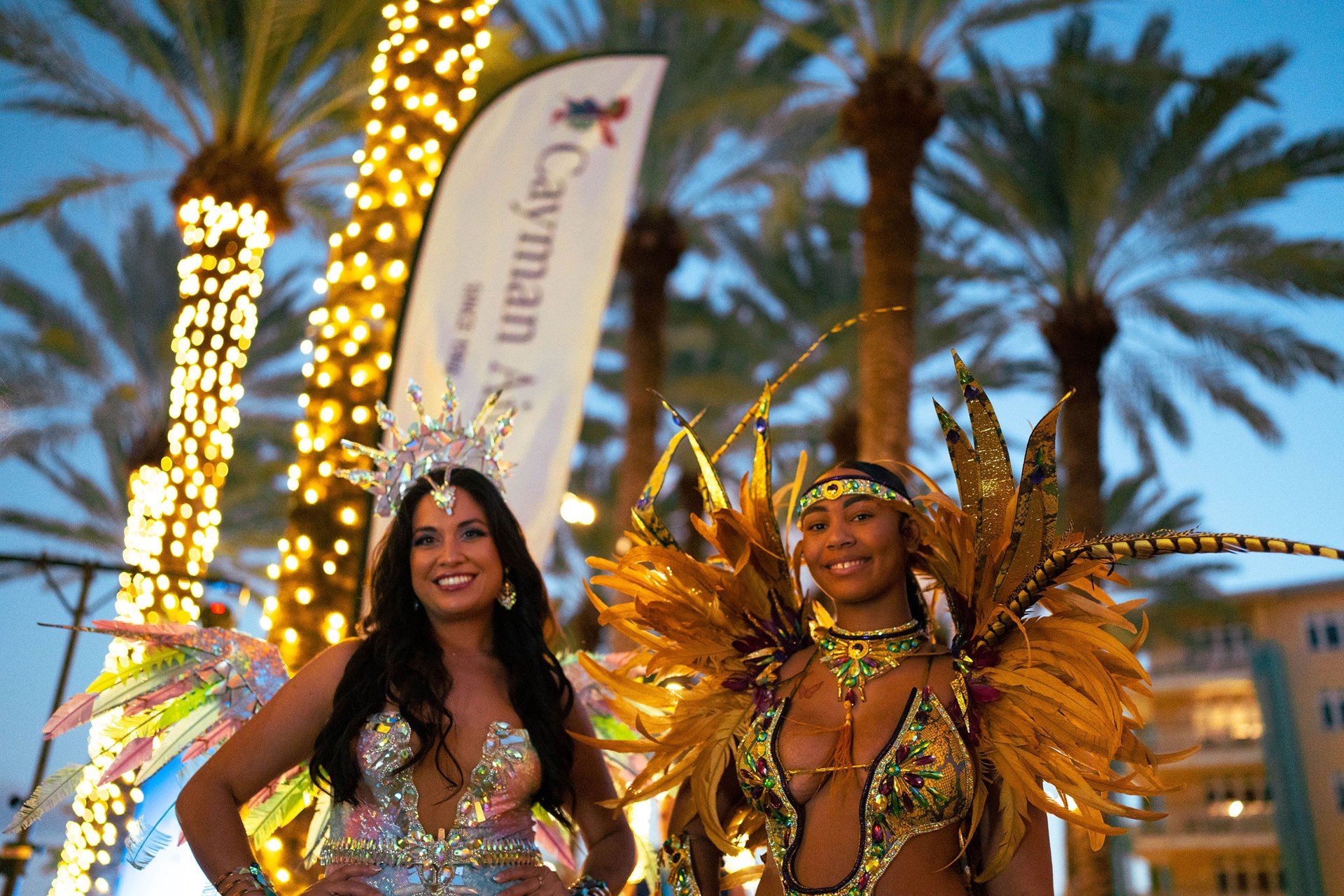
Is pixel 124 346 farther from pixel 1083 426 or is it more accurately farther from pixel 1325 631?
pixel 1325 631

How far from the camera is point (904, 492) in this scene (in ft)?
12.8

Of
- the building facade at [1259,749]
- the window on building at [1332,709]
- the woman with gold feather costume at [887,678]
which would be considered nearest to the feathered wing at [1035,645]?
the woman with gold feather costume at [887,678]

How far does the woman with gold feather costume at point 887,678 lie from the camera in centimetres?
343

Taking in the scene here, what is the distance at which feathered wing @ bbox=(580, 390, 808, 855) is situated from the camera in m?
3.95

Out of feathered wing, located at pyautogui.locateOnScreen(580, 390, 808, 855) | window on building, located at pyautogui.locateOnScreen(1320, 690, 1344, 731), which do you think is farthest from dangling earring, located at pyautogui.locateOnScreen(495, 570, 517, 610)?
window on building, located at pyautogui.locateOnScreen(1320, 690, 1344, 731)

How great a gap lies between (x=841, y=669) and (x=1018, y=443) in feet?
55.5

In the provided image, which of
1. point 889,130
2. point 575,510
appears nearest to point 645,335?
point 889,130

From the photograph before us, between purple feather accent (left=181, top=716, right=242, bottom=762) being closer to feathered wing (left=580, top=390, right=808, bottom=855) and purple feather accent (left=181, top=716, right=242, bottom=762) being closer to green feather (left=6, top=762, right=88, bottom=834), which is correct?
green feather (left=6, top=762, right=88, bottom=834)

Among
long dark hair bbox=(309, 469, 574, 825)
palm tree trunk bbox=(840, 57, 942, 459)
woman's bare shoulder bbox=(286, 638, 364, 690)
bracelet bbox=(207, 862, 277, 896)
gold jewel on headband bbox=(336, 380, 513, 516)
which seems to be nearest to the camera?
bracelet bbox=(207, 862, 277, 896)

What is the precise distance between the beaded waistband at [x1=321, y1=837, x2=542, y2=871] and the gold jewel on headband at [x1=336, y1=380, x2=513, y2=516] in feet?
3.27

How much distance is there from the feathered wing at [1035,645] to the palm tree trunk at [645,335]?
960 centimetres

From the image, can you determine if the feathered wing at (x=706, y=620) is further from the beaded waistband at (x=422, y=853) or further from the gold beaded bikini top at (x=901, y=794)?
the beaded waistband at (x=422, y=853)

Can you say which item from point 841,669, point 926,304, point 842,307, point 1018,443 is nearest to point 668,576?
point 841,669

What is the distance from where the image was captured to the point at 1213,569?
26.9 m
